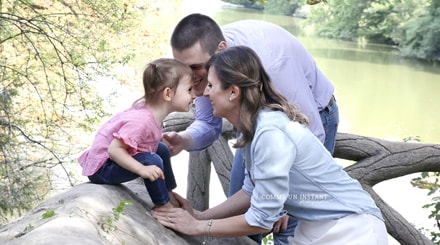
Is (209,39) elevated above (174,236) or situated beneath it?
elevated above

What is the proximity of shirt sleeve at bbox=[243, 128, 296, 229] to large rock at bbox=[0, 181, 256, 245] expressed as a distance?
37cm

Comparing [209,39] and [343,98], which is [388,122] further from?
[209,39]

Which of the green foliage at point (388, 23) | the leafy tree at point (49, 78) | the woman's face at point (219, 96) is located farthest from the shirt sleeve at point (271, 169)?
the green foliage at point (388, 23)

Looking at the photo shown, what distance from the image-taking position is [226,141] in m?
3.22

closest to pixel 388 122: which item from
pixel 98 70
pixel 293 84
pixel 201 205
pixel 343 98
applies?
pixel 343 98

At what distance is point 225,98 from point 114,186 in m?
0.55

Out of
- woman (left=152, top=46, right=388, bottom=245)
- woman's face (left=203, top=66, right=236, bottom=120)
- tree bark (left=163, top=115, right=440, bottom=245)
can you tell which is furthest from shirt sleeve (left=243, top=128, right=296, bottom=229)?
tree bark (left=163, top=115, right=440, bottom=245)

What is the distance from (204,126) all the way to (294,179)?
75cm

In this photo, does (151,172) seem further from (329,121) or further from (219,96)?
(329,121)

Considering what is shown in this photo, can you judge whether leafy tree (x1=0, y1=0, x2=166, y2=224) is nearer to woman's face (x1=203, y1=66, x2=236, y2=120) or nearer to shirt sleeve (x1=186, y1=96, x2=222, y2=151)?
shirt sleeve (x1=186, y1=96, x2=222, y2=151)

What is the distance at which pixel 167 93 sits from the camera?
2.21 m

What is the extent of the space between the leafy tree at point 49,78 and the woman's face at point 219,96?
313 centimetres

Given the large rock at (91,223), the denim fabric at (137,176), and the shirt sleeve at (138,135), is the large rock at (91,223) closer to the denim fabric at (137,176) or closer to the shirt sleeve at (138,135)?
the denim fabric at (137,176)

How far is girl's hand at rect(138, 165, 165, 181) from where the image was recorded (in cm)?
205
